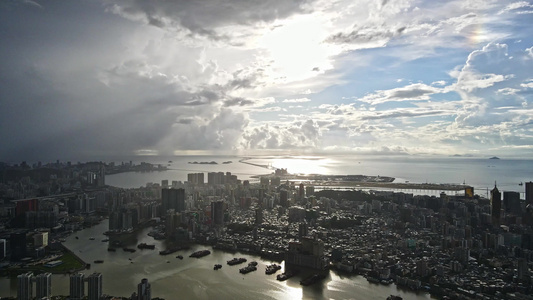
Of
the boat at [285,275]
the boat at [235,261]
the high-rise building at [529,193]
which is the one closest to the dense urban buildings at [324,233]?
the boat at [285,275]

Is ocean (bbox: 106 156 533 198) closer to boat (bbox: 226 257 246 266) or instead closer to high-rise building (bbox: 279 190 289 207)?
high-rise building (bbox: 279 190 289 207)

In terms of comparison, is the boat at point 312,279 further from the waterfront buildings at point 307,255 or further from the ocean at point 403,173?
the ocean at point 403,173

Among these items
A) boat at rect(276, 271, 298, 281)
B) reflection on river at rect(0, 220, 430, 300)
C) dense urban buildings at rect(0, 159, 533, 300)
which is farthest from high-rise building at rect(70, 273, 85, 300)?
boat at rect(276, 271, 298, 281)

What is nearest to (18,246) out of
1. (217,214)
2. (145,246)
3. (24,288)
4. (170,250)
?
(145,246)

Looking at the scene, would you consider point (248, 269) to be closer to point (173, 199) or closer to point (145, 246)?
point (145, 246)

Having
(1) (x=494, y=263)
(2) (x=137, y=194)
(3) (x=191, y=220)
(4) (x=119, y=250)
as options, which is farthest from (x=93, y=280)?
(2) (x=137, y=194)
